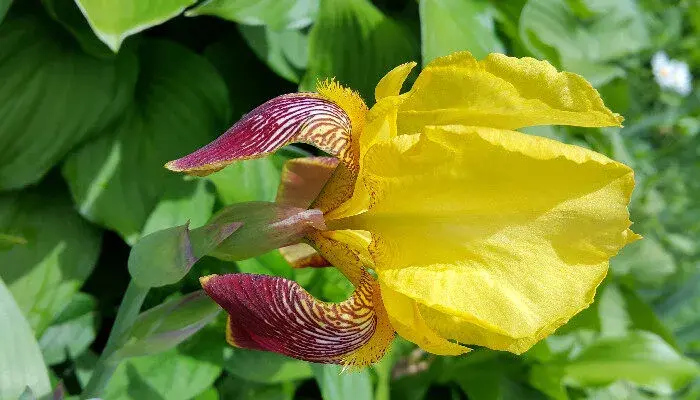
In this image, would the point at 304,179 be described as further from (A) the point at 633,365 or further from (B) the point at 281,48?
(A) the point at 633,365

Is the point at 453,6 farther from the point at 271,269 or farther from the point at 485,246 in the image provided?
the point at 485,246

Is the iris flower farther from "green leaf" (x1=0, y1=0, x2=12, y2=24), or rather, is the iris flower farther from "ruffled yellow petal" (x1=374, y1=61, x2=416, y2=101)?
"green leaf" (x1=0, y1=0, x2=12, y2=24)

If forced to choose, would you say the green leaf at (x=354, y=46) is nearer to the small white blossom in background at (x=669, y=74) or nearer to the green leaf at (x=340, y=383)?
the green leaf at (x=340, y=383)

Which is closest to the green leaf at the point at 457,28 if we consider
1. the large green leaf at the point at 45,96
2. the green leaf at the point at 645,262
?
the large green leaf at the point at 45,96

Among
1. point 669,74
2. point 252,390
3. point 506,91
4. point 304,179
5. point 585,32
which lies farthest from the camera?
point 669,74

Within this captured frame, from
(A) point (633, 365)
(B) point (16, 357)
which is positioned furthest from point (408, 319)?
(A) point (633, 365)

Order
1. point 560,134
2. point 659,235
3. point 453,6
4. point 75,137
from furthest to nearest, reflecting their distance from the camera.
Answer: point 659,235
point 560,134
point 453,6
point 75,137

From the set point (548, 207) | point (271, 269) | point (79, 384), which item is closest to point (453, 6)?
point (271, 269)
